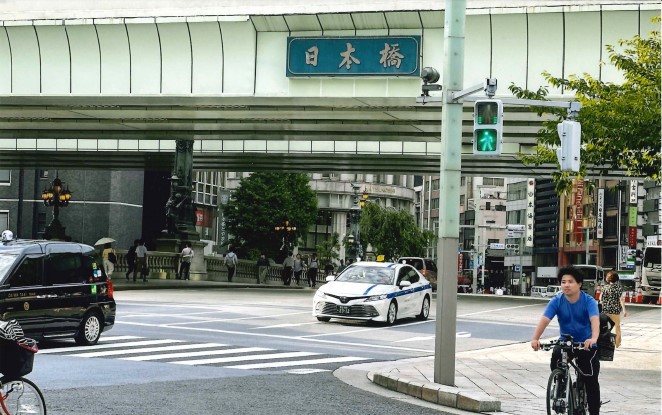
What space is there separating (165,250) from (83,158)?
988cm

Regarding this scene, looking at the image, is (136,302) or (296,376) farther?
(136,302)

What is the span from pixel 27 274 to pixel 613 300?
454 inches

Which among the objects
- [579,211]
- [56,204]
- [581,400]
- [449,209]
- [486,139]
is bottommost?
[581,400]

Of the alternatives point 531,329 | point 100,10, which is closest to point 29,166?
point 100,10

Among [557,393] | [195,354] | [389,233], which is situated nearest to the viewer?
[557,393]

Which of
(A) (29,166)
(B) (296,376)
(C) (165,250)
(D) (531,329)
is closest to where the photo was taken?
(B) (296,376)

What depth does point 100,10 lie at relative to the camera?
31.8 m

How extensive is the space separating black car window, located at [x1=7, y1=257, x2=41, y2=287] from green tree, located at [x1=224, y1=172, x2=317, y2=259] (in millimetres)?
71638

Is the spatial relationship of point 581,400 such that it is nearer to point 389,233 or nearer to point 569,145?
point 569,145

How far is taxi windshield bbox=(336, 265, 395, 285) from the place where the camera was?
27.7 m

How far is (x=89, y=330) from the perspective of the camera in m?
19.2

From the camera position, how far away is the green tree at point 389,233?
10144 centimetres

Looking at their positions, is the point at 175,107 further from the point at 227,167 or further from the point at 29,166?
the point at 29,166

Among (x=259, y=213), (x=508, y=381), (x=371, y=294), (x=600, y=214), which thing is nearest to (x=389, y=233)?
(x=259, y=213)
